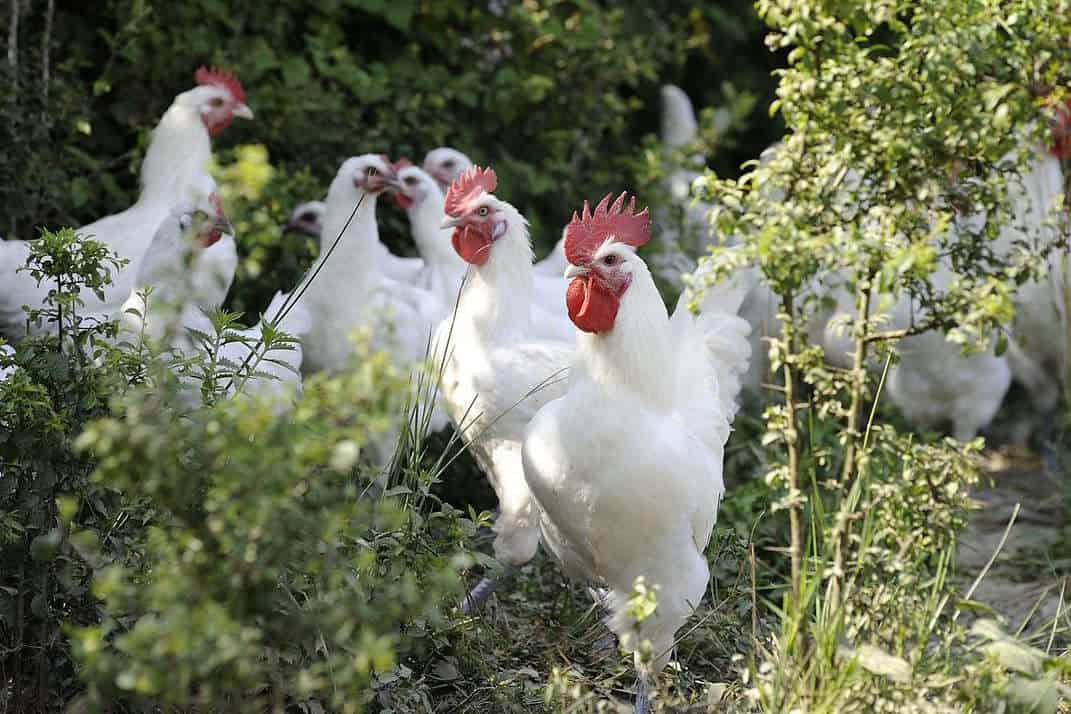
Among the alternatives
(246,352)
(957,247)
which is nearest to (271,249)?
(246,352)

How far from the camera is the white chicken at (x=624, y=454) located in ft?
12.0

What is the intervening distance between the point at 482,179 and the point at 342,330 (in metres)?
1.07

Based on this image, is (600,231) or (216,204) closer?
(600,231)

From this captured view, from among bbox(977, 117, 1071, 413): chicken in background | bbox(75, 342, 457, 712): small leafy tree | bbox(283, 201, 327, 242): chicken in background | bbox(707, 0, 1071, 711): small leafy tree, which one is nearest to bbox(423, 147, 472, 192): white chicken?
bbox(283, 201, 327, 242): chicken in background

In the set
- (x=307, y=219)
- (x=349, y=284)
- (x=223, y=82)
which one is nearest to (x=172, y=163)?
(x=223, y=82)

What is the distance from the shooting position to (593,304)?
3.74m

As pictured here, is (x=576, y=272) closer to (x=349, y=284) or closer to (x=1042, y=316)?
(x=349, y=284)

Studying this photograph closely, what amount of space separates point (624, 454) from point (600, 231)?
27.3 inches

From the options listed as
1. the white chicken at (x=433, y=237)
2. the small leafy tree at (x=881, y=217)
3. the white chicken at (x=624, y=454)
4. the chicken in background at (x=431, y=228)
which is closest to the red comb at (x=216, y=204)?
the white chicken at (x=433, y=237)

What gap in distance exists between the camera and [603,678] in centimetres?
421

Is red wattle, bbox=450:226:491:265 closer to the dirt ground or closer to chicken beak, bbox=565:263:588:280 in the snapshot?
chicken beak, bbox=565:263:588:280

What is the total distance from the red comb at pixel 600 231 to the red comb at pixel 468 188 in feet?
2.91

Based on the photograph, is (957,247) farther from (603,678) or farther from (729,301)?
(603,678)

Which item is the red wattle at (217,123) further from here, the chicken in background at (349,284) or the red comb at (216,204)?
the red comb at (216,204)
